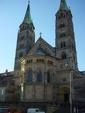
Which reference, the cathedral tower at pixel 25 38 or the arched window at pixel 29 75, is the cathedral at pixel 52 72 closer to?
the arched window at pixel 29 75

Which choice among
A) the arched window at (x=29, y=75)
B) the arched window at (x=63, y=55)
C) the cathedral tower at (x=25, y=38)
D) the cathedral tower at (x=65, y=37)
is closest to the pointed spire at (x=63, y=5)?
the cathedral tower at (x=65, y=37)

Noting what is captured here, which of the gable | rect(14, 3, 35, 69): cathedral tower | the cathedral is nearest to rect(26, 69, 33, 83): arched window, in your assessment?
the cathedral

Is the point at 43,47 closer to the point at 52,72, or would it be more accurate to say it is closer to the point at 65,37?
the point at 65,37

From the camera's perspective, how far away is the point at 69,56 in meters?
58.5

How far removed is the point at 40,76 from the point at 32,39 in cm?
2321

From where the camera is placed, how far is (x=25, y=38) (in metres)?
71.4

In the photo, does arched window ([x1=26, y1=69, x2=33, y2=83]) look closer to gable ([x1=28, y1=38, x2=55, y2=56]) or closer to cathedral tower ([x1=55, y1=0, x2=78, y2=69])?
gable ([x1=28, y1=38, x2=55, y2=56])

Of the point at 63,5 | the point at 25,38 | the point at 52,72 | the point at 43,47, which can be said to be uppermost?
the point at 63,5

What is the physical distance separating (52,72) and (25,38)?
69.2 feet

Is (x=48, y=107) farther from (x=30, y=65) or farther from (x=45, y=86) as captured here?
(x=30, y=65)

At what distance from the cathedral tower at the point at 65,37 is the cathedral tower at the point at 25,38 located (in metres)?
11.5

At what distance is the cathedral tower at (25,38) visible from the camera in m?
69.6

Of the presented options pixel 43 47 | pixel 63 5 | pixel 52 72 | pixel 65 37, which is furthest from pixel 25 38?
pixel 52 72

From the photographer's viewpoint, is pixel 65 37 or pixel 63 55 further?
pixel 65 37
